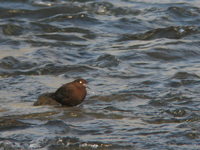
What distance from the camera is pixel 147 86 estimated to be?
9180 mm

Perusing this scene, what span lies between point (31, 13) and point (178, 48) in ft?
13.4

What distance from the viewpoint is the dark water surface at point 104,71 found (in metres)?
6.82

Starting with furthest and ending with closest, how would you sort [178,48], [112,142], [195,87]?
[178,48] → [195,87] → [112,142]

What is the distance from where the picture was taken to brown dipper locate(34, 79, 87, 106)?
8.03 m

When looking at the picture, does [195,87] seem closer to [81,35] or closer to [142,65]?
[142,65]

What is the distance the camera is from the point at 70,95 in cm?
804

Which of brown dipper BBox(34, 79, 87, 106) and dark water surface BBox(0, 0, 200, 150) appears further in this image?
brown dipper BBox(34, 79, 87, 106)

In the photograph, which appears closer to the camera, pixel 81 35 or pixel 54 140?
pixel 54 140

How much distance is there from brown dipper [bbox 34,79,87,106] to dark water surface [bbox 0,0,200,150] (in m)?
0.11

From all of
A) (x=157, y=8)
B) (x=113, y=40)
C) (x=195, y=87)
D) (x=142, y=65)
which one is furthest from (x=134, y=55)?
(x=157, y=8)

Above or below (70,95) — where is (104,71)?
below

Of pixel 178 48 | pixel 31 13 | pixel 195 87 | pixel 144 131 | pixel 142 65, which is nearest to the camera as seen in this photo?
pixel 144 131

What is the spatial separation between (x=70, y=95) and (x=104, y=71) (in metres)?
2.07

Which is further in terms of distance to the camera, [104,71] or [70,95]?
[104,71]
